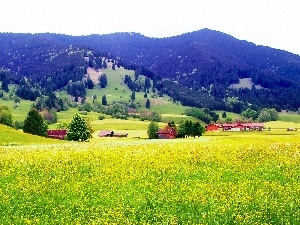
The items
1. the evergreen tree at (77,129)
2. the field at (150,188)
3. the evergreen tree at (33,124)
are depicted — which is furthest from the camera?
the evergreen tree at (33,124)

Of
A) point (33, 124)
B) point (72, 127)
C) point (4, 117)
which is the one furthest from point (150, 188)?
Result: point (4, 117)

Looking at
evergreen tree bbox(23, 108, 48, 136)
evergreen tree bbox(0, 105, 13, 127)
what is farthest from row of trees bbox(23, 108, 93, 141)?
evergreen tree bbox(0, 105, 13, 127)

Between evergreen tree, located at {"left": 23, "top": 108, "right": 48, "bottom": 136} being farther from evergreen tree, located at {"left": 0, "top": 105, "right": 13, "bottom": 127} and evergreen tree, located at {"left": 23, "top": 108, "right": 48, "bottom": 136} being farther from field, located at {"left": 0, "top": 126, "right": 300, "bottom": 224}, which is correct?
field, located at {"left": 0, "top": 126, "right": 300, "bottom": 224}

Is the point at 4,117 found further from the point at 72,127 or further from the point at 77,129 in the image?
the point at 77,129

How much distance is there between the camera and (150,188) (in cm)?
1900

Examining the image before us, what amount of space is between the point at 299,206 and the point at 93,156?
14.9 meters

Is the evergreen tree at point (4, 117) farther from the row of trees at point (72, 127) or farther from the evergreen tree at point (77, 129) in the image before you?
the evergreen tree at point (77, 129)

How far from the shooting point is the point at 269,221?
47.6ft

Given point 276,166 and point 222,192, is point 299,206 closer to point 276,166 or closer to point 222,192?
point 222,192

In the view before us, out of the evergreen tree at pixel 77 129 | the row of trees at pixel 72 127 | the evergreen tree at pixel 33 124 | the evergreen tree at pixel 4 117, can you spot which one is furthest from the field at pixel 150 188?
the evergreen tree at pixel 4 117

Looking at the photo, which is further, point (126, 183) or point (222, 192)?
point (126, 183)

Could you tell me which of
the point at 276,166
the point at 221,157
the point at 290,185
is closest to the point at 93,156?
the point at 221,157

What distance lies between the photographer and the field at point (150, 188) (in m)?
14.9

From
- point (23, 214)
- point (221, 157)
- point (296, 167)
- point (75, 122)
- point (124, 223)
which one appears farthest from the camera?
point (75, 122)
